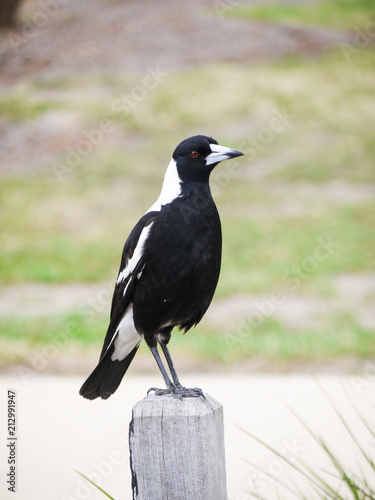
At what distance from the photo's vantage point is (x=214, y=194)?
371 inches

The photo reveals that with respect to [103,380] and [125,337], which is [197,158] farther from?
[103,380]

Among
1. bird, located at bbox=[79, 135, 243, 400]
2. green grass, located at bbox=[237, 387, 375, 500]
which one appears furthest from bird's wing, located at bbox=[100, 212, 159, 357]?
green grass, located at bbox=[237, 387, 375, 500]

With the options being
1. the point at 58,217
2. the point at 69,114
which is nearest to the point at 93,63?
the point at 69,114

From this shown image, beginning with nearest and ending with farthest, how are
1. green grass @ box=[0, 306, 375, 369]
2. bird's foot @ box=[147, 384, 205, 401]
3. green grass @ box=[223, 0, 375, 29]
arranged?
bird's foot @ box=[147, 384, 205, 401] → green grass @ box=[0, 306, 375, 369] → green grass @ box=[223, 0, 375, 29]

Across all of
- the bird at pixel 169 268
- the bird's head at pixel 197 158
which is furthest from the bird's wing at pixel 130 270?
the bird's head at pixel 197 158

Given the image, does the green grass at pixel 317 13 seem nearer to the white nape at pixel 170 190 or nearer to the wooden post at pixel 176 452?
the white nape at pixel 170 190

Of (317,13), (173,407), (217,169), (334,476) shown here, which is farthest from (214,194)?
(173,407)

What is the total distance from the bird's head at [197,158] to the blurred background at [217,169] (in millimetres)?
3663

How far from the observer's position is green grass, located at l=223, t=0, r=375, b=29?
11.4 m

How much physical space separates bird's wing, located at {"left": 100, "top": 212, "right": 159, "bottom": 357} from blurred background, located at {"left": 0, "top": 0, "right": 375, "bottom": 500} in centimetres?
147

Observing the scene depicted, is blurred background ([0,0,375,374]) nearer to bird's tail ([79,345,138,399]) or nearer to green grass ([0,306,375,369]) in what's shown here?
green grass ([0,306,375,369])

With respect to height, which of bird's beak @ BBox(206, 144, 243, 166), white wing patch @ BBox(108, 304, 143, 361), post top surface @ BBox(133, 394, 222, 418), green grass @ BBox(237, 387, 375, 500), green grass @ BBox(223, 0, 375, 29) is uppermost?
green grass @ BBox(223, 0, 375, 29)

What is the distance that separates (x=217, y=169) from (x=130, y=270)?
7254 millimetres

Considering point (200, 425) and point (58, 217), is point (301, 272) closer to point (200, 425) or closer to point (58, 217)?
point (58, 217)
